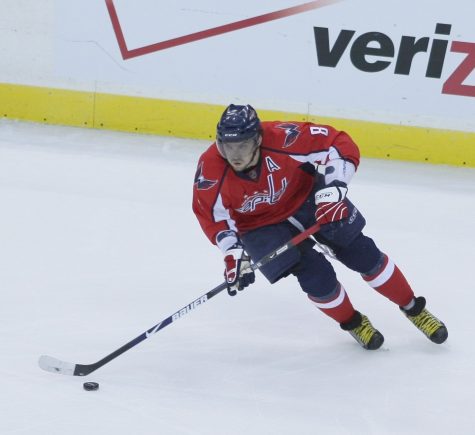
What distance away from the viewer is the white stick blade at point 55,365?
291cm

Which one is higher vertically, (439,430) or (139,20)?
(139,20)

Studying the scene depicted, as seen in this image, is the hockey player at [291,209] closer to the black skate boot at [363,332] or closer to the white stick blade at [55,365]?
the black skate boot at [363,332]

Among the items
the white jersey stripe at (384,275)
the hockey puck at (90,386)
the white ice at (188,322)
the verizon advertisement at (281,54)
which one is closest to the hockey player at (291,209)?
the white jersey stripe at (384,275)

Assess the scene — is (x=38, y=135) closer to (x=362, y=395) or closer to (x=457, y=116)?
(x=457, y=116)

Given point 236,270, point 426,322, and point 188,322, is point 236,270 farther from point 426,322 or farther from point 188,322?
point 426,322

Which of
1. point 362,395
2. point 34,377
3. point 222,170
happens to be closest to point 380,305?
point 362,395

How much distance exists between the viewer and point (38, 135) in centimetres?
555

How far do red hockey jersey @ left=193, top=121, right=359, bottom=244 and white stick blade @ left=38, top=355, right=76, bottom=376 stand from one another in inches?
24.0

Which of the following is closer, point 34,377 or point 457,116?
point 34,377

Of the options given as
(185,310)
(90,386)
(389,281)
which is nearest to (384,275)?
(389,281)

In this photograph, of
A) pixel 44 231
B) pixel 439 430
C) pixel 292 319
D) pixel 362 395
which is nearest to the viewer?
pixel 439 430

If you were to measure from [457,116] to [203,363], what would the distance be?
114 inches

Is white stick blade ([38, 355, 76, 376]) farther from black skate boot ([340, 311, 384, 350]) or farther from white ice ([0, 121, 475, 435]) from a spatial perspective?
black skate boot ([340, 311, 384, 350])

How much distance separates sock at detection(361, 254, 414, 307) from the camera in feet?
10.4
